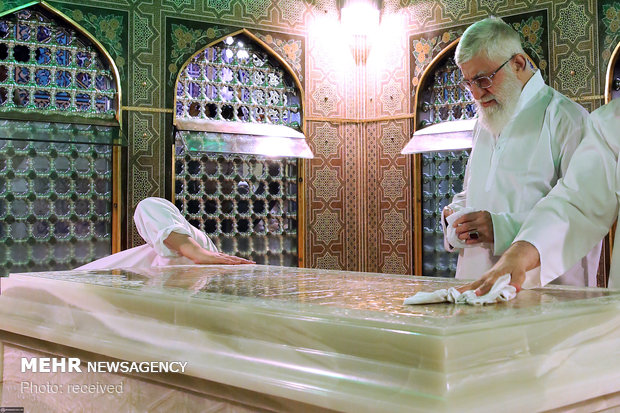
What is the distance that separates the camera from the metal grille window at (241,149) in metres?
6.63

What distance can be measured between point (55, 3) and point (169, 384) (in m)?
5.46

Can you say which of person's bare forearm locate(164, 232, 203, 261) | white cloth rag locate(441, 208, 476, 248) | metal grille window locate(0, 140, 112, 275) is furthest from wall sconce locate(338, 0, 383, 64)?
white cloth rag locate(441, 208, 476, 248)

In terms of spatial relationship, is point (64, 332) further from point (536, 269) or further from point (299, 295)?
point (536, 269)

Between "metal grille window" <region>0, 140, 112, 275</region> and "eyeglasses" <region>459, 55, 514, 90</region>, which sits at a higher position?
"eyeglasses" <region>459, 55, 514, 90</region>

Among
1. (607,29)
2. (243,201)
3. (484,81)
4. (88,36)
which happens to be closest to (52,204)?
(88,36)

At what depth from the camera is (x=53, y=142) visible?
607cm

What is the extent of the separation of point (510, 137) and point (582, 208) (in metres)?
0.68

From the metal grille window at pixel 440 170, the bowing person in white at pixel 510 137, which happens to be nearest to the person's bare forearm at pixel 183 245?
the bowing person in white at pixel 510 137

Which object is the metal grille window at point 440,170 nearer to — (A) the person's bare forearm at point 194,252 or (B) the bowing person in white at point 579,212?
(A) the person's bare forearm at point 194,252

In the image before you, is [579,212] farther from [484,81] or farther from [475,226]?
[484,81]

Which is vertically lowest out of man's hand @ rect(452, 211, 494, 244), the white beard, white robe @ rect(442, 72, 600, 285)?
man's hand @ rect(452, 211, 494, 244)

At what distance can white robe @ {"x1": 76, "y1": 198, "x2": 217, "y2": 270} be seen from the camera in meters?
3.36

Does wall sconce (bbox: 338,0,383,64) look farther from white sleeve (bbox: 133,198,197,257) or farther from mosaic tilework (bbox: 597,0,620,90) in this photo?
white sleeve (bbox: 133,198,197,257)

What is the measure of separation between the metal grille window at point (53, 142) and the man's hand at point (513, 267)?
5.07 meters
